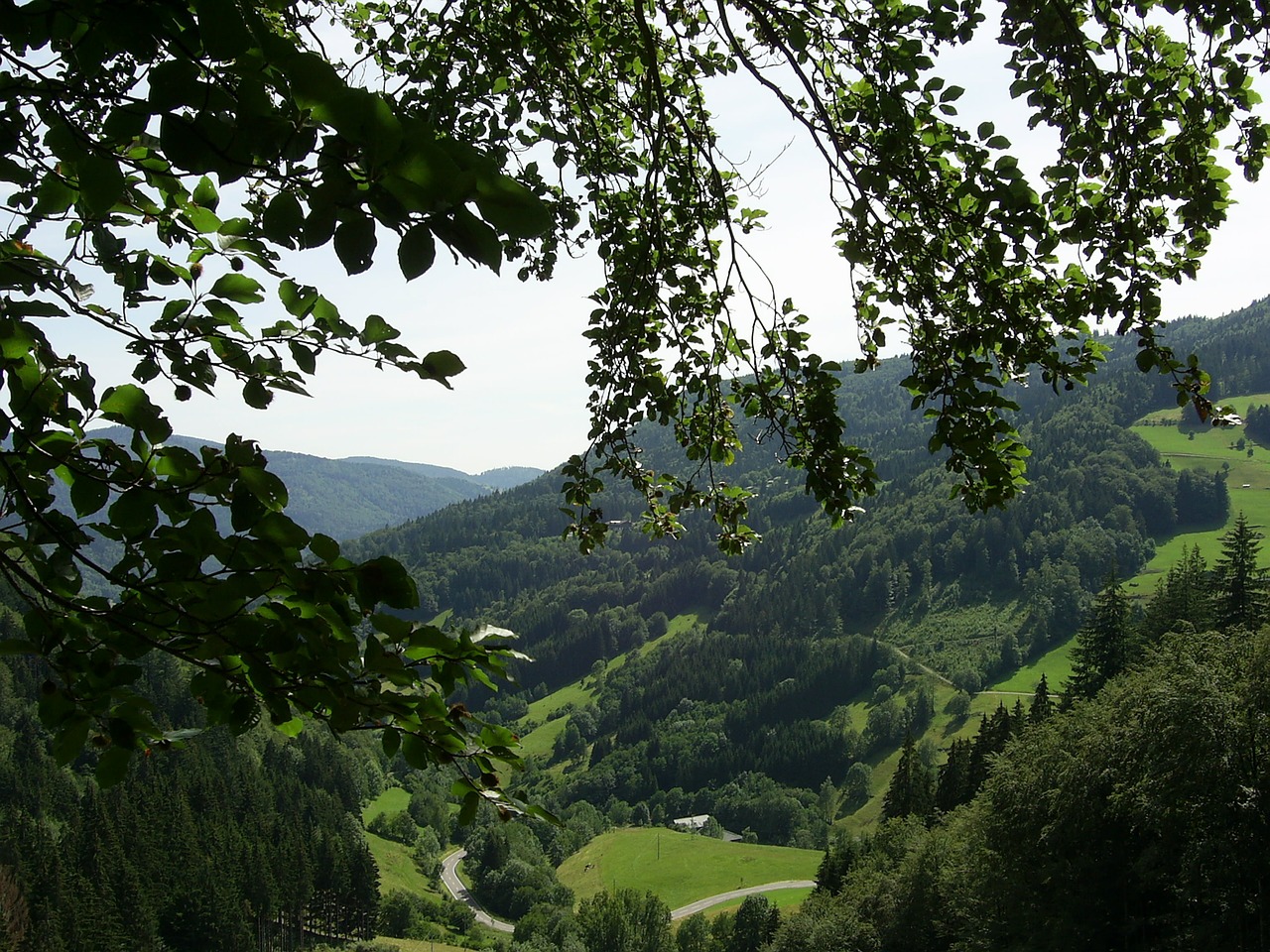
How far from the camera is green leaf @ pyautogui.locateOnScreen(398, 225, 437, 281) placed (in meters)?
1.23

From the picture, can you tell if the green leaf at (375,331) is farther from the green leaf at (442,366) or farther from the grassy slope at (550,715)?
the grassy slope at (550,715)

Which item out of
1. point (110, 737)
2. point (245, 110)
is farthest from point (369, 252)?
point (110, 737)

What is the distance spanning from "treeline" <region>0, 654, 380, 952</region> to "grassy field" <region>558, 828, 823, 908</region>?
34758mm

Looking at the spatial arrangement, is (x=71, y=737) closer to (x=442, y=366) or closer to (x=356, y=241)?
(x=442, y=366)

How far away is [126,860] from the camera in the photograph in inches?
2566

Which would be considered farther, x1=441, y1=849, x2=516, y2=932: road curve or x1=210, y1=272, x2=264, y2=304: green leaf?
x1=441, y1=849, x2=516, y2=932: road curve

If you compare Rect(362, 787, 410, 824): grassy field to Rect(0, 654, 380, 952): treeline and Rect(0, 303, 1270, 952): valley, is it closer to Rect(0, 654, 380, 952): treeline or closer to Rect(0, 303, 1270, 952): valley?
Rect(0, 303, 1270, 952): valley

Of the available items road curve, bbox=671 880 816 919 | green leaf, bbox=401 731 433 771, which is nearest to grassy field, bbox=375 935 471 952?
road curve, bbox=671 880 816 919

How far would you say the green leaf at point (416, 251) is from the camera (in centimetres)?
123

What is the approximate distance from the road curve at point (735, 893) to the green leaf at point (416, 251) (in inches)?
4605

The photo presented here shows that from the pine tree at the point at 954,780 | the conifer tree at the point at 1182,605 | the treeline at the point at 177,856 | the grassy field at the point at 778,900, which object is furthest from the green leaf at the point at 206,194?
the grassy field at the point at 778,900

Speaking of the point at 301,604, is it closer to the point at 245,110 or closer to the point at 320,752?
the point at 245,110

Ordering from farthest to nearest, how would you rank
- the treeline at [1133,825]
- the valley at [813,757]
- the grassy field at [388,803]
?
the grassy field at [388,803] < the valley at [813,757] < the treeline at [1133,825]

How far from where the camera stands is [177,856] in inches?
2736
